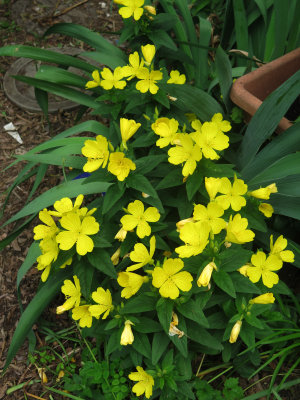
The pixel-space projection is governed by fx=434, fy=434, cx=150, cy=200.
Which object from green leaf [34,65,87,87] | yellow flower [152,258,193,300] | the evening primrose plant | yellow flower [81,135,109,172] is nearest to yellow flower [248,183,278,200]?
the evening primrose plant

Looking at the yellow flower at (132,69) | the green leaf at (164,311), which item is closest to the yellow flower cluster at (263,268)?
the green leaf at (164,311)

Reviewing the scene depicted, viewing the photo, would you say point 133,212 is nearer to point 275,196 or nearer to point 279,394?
point 275,196

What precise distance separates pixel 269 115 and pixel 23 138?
1525mm

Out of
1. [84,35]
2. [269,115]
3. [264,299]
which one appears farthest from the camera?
[84,35]

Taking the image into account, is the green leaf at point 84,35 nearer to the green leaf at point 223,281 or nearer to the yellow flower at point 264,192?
the yellow flower at point 264,192

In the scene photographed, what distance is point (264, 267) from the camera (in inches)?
49.2

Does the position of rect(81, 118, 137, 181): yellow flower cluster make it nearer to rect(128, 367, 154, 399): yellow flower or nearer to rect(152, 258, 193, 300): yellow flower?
rect(152, 258, 193, 300): yellow flower

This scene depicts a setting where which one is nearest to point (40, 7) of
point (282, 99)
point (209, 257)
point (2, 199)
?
point (2, 199)

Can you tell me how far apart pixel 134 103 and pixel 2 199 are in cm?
105

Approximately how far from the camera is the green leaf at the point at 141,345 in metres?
1.35

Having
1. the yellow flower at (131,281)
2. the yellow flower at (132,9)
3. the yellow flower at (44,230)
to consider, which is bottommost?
the yellow flower at (131,281)

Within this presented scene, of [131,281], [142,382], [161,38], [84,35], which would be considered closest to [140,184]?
[131,281]

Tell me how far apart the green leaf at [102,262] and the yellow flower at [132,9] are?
2.94 ft

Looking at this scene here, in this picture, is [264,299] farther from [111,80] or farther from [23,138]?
[23,138]
